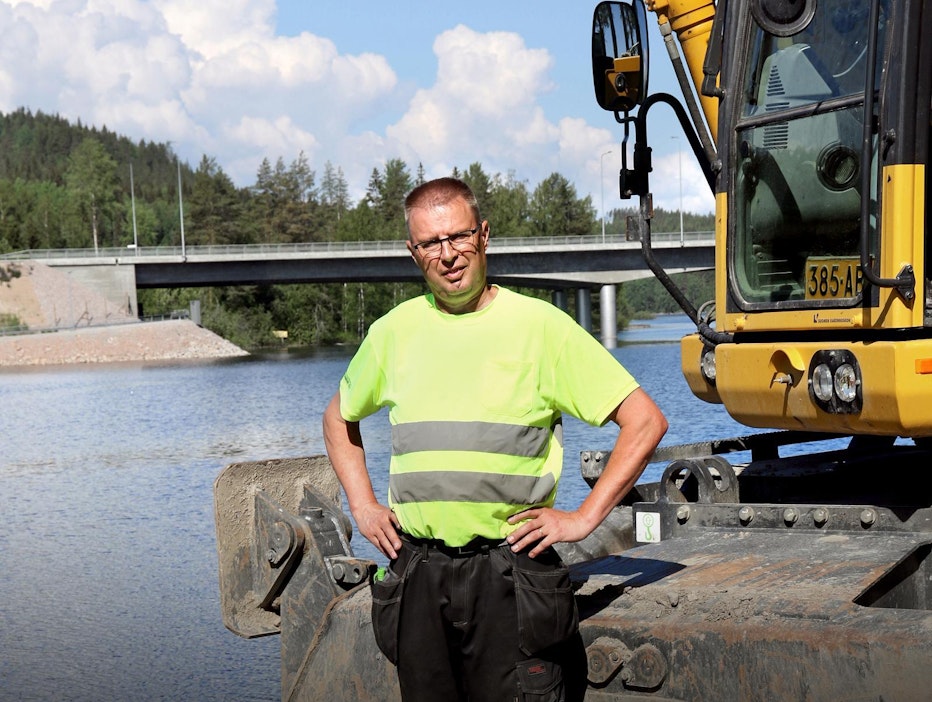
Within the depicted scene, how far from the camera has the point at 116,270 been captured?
74.8 m

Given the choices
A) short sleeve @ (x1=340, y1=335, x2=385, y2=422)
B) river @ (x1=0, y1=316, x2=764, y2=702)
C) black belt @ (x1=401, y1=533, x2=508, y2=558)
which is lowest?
river @ (x1=0, y1=316, x2=764, y2=702)

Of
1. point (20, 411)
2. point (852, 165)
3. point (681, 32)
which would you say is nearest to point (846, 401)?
point (852, 165)

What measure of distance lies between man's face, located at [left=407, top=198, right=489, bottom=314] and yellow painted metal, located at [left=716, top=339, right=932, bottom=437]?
161 cm

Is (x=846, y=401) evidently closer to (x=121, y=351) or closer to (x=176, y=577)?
(x=176, y=577)

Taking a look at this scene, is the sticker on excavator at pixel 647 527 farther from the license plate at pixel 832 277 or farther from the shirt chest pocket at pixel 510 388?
the shirt chest pocket at pixel 510 388

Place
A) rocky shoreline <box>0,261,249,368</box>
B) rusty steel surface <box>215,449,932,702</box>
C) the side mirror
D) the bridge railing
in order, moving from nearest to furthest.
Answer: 1. rusty steel surface <box>215,449,932,702</box>
2. the side mirror
3. rocky shoreline <box>0,261,249,368</box>
4. the bridge railing

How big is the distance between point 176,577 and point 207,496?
16.0ft

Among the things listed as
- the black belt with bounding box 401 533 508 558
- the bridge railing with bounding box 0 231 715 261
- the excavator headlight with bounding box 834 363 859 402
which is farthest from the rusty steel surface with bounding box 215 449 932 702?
the bridge railing with bounding box 0 231 715 261

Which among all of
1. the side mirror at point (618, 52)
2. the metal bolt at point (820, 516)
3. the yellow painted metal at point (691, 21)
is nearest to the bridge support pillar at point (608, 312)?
the yellow painted metal at point (691, 21)

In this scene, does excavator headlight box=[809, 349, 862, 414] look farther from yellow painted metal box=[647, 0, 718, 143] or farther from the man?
yellow painted metal box=[647, 0, 718, 143]

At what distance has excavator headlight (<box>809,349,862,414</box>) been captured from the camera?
4.84 m

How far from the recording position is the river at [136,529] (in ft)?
27.9

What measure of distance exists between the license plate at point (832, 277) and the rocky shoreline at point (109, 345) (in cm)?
6121

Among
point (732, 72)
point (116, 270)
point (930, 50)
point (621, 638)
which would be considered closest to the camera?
point (621, 638)
